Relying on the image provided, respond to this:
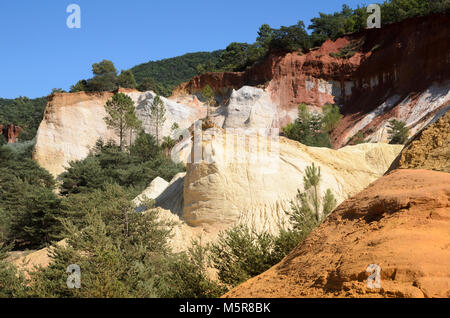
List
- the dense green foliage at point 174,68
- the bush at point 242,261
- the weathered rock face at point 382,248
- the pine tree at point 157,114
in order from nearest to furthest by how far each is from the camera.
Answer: the weathered rock face at point 382,248
the bush at point 242,261
the pine tree at point 157,114
the dense green foliage at point 174,68

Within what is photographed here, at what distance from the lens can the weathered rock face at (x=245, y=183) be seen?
1462 centimetres

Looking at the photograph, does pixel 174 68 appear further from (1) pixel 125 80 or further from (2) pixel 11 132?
(2) pixel 11 132

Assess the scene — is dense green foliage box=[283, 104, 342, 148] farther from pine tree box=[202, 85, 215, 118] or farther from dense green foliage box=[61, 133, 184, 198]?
dense green foliage box=[61, 133, 184, 198]

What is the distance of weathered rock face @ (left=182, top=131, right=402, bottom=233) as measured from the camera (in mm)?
14625

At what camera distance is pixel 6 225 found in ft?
71.7

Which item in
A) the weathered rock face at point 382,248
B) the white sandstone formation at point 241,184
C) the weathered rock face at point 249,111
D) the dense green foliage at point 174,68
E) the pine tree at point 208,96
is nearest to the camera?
the weathered rock face at point 382,248

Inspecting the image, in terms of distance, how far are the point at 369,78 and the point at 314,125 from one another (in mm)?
9596

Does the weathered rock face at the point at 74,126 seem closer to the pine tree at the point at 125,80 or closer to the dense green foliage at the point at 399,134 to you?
the pine tree at the point at 125,80

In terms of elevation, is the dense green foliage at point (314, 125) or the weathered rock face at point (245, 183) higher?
the dense green foliage at point (314, 125)

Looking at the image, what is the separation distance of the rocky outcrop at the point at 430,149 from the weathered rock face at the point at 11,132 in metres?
66.4

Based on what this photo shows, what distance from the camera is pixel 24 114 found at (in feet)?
252

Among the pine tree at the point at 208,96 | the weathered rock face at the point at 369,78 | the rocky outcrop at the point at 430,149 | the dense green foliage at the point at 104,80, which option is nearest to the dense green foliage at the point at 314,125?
the weathered rock face at the point at 369,78

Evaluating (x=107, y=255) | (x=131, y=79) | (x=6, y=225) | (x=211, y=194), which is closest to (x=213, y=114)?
(x=131, y=79)
